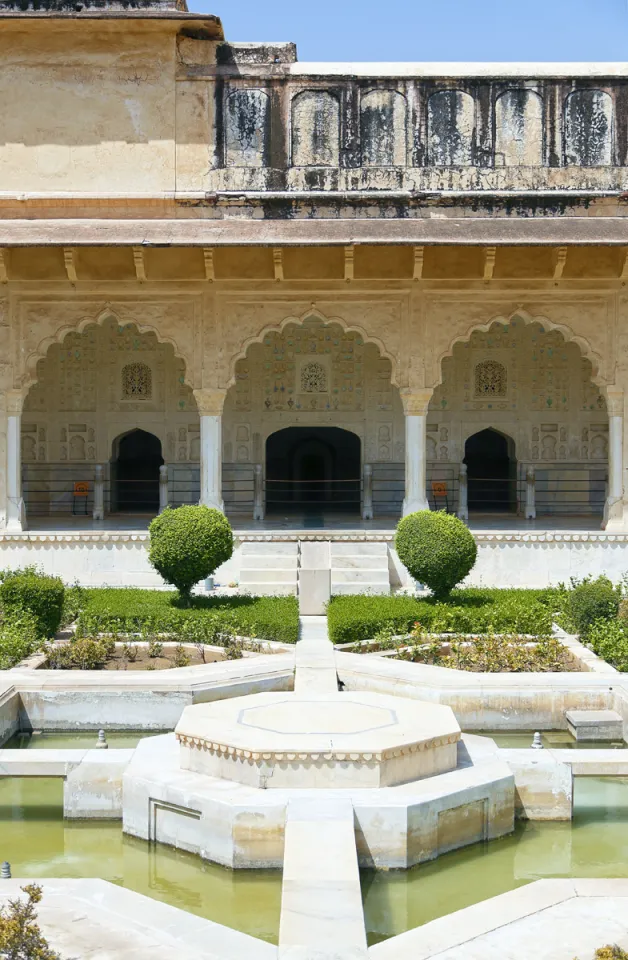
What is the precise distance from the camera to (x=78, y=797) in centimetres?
652

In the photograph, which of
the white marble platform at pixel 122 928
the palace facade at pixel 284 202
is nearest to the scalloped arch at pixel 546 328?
the palace facade at pixel 284 202

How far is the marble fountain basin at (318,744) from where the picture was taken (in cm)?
616

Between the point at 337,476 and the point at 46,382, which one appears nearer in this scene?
the point at 46,382

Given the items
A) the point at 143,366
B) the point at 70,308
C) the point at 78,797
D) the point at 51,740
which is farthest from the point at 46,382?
the point at 78,797

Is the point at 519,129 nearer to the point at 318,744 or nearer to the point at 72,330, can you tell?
the point at 72,330

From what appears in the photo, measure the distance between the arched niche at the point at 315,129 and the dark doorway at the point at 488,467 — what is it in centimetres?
551

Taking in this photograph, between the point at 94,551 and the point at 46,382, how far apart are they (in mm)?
4578

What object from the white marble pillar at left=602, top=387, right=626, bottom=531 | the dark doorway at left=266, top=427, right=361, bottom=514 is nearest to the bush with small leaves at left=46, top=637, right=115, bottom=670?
the white marble pillar at left=602, top=387, right=626, bottom=531

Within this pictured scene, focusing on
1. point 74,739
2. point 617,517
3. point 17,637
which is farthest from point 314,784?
point 617,517

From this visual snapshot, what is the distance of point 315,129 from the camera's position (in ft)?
48.6

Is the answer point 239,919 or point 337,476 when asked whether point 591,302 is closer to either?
point 337,476

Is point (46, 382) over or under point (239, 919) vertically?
over

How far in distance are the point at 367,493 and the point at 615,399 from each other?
159 inches

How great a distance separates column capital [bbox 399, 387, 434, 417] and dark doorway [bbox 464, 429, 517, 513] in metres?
4.00
